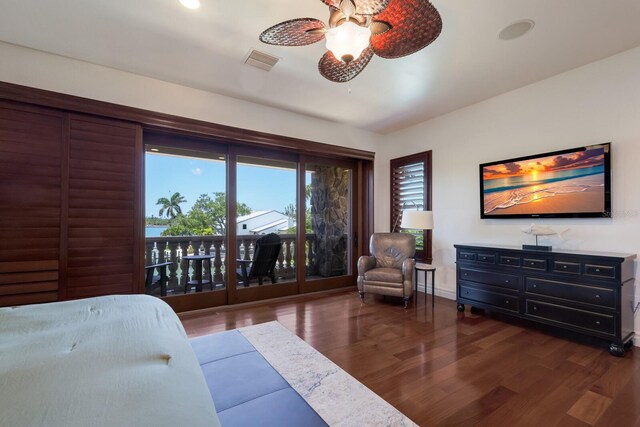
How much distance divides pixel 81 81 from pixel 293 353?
11.0 ft

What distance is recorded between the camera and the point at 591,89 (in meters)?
2.89

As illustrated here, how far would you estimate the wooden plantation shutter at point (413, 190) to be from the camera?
14.7 feet

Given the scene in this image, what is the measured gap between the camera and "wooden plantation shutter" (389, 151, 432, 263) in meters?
4.47

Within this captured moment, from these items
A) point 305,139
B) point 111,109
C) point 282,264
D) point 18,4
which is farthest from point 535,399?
point 18,4

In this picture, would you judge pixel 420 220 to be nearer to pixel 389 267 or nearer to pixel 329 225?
pixel 389 267

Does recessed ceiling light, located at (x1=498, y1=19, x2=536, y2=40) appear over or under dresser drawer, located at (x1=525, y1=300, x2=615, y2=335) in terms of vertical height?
over

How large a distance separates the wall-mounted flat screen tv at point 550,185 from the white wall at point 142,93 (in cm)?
246

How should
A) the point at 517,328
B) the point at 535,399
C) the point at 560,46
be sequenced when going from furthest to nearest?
the point at 517,328 → the point at 560,46 → the point at 535,399

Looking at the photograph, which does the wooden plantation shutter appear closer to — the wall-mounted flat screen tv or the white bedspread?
the wall-mounted flat screen tv

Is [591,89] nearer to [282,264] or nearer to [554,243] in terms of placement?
[554,243]

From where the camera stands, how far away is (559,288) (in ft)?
9.09

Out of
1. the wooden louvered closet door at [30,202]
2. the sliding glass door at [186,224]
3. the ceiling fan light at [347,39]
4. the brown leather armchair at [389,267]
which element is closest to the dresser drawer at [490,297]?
the brown leather armchair at [389,267]

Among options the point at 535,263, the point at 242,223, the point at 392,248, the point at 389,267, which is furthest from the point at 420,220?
the point at 242,223

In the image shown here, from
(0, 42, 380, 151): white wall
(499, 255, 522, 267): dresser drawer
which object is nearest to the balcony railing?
(0, 42, 380, 151): white wall
